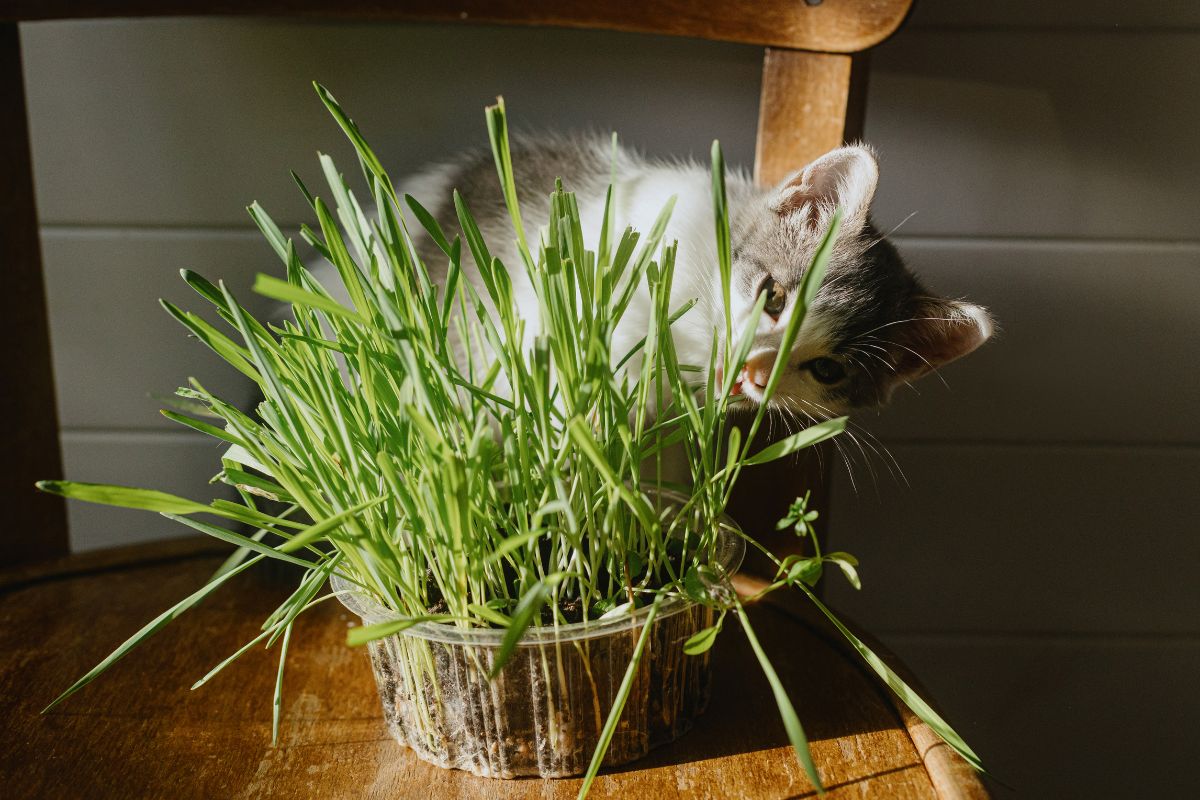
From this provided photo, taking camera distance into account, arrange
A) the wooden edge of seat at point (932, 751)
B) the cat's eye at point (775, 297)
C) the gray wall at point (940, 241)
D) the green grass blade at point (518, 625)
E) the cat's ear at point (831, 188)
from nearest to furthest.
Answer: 1. the green grass blade at point (518, 625)
2. the wooden edge of seat at point (932, 751)
3. the cat's ear at point (831, 188)
4. the cat's eye at point (775, 297)
5. the gray wall at point (940, 241)

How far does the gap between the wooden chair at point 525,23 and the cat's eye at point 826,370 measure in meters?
0.08

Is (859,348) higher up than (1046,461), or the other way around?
(859,348)

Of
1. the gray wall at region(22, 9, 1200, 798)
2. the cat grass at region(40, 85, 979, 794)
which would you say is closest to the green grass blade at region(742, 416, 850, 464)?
the cat grass at region(40, 85, 979, 794)

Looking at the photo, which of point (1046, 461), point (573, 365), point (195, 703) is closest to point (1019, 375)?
point (1046, 461)

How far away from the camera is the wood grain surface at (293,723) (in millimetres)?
475

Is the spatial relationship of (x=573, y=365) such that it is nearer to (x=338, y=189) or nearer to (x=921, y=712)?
(x=338, y=189)

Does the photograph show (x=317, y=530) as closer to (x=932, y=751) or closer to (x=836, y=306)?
(x=932, y=751)

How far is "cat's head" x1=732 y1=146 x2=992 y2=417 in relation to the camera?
2.25ft

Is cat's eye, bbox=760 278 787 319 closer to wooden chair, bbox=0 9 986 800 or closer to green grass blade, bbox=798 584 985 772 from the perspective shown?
wooden chair, bbox=0 9 986 800

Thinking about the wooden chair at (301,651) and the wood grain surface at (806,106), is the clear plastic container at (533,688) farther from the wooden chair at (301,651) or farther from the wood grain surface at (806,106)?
the wood grain surface at (806,106)

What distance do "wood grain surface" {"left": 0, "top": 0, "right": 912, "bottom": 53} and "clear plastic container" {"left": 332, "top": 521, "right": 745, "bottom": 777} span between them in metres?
0.41

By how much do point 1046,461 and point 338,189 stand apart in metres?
0.82

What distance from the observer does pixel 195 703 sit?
0.55 m

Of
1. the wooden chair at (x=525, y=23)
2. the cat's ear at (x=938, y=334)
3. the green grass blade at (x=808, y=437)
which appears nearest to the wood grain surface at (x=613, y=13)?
the wooden chair at (x=525, y=23)
